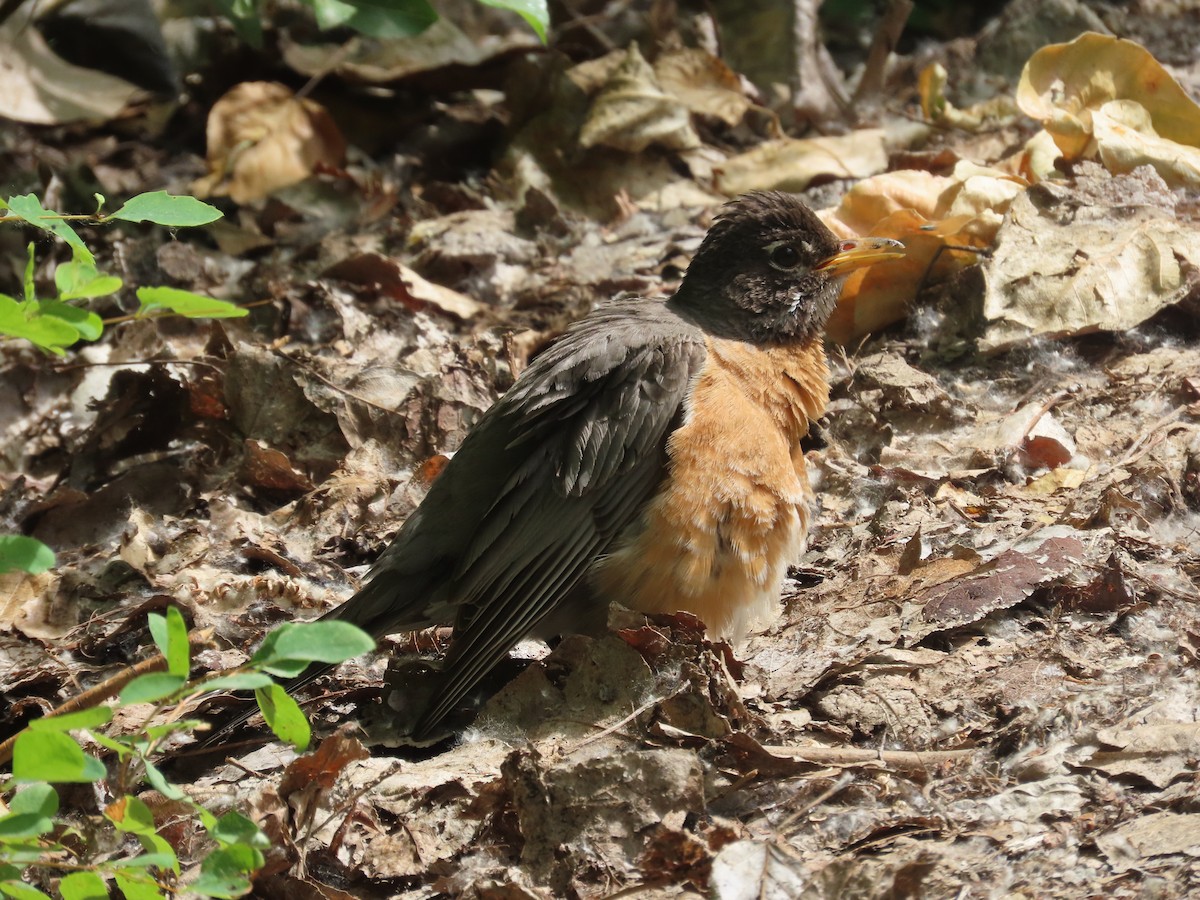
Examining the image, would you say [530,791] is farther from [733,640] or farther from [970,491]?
[970,491]

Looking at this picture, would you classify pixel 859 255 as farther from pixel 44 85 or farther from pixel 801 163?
pixel 44 85

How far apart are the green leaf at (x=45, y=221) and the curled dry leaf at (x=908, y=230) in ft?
12.5

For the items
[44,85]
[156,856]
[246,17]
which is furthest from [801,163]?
[156,856]

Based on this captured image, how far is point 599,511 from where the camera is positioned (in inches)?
174

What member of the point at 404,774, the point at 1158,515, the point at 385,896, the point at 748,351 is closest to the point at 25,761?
the point at 385,896

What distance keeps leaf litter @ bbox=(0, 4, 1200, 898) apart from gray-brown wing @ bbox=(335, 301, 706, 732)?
0.24 meters

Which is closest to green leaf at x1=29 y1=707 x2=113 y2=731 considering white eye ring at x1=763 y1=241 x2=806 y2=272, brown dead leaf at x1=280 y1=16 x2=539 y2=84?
white eye ring at x1=763 y1=241 x2=806 y2=272

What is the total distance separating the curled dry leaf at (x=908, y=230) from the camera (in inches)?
234

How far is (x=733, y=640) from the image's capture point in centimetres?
453

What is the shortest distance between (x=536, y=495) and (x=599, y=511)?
0.23 metres

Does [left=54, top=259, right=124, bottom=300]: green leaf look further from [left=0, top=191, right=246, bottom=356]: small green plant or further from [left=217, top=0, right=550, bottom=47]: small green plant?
[left=217, top=0, right=550, bottom=47]: small green plant

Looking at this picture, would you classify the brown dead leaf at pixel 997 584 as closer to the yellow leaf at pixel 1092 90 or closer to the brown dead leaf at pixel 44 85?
the yellow leaf at pixel 1092 90

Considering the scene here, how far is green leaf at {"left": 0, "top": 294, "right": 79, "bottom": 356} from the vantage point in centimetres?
270

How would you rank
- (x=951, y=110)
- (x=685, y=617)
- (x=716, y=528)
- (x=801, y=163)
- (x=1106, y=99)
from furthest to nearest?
(x=951, y=110) → (x=801, y=163) → (x=1106, y=99) → (x=716, y=528) → (x=685, y=617)
